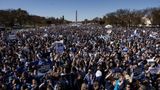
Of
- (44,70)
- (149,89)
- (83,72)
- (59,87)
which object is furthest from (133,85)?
(44,70)

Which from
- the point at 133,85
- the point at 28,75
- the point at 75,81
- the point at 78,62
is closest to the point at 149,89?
the point at 133,85

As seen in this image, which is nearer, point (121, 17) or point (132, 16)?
point (132, 16)

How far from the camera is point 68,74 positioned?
17219 millimetres

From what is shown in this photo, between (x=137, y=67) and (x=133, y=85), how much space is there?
11.8ft

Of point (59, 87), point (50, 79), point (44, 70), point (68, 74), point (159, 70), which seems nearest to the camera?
point (59, 87)

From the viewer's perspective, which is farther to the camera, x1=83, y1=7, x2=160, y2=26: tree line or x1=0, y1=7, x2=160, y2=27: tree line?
x1=83, y1=7, x2=160, y2=26: tree line

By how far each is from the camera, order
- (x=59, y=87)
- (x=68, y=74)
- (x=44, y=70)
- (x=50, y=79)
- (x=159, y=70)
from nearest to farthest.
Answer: (x=59, y=87)
(x=50, y=79)
(x=68, y=74)
(x=159, y=70)
(x=44, y=70)

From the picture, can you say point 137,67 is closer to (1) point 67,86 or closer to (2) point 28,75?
(1) point 67,86

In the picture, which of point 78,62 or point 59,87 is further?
point 78,62

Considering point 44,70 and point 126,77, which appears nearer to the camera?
point 126,77

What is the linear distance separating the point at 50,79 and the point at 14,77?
163 cm

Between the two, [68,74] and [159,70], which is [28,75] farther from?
[159,70]

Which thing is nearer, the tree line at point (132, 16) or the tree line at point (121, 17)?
the tree line at point (121, 17)

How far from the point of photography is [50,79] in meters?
16.0
